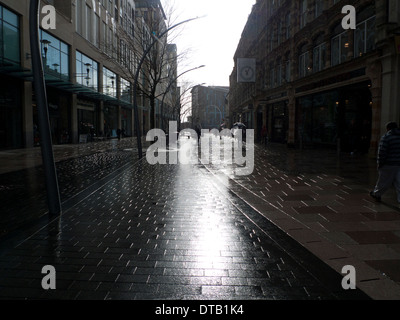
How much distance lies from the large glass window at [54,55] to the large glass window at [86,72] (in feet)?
6.74

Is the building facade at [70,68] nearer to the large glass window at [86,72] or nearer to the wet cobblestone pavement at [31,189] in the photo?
the large glass window at [86,72]

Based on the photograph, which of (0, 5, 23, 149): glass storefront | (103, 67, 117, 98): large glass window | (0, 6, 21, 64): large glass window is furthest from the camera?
(103, 67, 117, 98): large glass window

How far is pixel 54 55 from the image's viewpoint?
24.9m

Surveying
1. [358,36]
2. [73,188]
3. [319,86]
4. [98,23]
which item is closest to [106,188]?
[73,188]

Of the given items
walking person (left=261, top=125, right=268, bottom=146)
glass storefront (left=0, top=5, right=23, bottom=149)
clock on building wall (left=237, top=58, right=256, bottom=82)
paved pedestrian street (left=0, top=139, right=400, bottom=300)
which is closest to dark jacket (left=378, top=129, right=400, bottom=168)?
paved pedestrian street (left=0, top=139, right=400, bottom=300)

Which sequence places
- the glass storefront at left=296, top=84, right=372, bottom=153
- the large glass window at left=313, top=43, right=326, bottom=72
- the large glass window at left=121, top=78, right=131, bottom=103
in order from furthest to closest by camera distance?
the large glass window at left=121, top=78, right=131, bottom=103 < the large glass window at left=313, top=43, right=326, bottom=72 < the glass storefront at left=296, top=84, right=372, bottom=153

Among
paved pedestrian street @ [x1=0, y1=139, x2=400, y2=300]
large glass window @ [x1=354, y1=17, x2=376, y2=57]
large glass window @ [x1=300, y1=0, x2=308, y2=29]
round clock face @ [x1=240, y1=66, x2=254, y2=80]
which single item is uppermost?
large glass window @ [x1=300, y1=0, x2=308, y2=29]

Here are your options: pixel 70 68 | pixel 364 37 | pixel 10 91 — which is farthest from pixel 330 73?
pixel 70 68

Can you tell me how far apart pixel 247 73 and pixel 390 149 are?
3129 centimetres

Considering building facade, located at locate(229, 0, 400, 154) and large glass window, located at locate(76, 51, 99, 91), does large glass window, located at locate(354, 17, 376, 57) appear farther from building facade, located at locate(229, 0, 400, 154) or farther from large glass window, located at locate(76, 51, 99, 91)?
large glass window, located at locate(76, 51, 99, 91)

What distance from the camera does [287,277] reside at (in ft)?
11.1

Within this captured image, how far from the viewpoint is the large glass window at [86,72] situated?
29422mm

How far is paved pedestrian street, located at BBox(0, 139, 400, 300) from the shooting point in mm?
3148

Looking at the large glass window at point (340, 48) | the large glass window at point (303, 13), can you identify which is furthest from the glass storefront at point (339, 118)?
the large glass window at point (303, 13)
